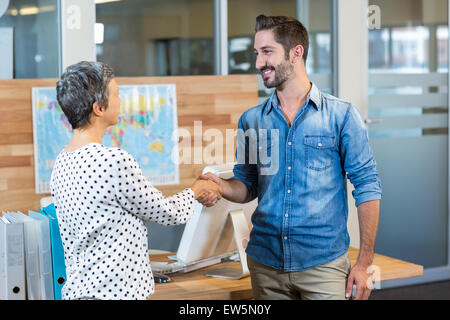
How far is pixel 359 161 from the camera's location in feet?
6.99

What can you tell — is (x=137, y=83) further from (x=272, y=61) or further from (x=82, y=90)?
(x=82, y=90)

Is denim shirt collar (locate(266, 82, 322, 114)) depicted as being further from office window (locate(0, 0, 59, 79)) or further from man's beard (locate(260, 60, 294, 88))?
office window (locate(0, 0, 59, 79))

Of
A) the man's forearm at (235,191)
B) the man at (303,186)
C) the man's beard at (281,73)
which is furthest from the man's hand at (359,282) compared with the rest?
the man's beard at (281,73)

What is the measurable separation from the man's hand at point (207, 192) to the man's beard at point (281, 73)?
1.30 ft

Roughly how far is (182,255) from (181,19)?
1.86 m

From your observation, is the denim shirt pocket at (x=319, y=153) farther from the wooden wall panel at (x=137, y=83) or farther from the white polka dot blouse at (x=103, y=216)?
the wooden wall panel at (x=137, y=83)

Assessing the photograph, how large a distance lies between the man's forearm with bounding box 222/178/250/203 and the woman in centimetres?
53

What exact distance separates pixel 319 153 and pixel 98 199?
0.78m

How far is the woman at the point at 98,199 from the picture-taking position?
68.2 inches

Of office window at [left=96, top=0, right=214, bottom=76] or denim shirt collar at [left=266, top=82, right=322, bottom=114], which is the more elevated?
office window at [left=96, top=0, right=214, bottom=76]

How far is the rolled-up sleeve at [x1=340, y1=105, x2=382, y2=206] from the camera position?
2131mm

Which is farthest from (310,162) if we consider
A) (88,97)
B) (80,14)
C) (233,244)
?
(80,14)

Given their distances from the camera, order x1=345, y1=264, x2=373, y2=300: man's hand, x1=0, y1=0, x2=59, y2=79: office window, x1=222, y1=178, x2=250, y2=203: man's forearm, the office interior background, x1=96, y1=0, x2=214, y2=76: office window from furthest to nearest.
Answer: x1=96, y1=0, x2=214, y2=76: office window → the office interior background → x1=0, y1=0, x2=59, y2=79: office window → x1=222, y1=178, x2=250, y2=203: man's forearm → x1=345, y1=264, x2=373, y2=300: man's hand

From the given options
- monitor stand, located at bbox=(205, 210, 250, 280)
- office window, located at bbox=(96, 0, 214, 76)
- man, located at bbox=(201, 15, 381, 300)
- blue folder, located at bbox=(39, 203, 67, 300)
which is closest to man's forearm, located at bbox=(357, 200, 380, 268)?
man, located at bbox=(201, 15, 381, 300)
